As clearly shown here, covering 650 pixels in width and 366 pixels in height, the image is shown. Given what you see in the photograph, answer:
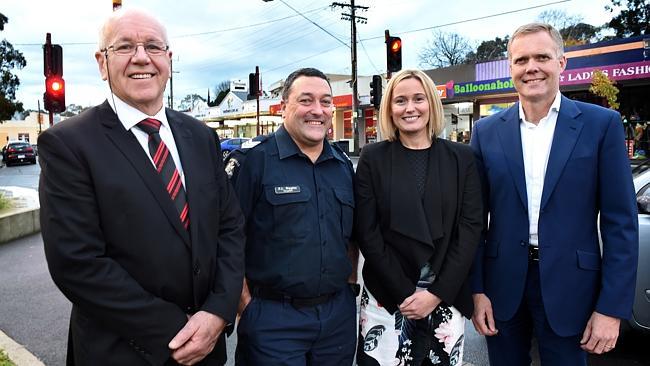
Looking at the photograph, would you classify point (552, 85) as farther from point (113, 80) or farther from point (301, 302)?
point (113, 80)

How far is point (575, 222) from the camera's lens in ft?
8.09

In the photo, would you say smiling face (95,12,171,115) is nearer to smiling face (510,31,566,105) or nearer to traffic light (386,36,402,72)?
smiling face (510,31,566,105)

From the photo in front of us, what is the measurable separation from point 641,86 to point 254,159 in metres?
22.1

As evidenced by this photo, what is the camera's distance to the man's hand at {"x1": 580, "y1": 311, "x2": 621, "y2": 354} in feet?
7.93

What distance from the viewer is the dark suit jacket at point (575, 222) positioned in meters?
2.40

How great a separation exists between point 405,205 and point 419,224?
122mm

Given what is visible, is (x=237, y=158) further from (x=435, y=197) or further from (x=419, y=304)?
(x=419, y=304)

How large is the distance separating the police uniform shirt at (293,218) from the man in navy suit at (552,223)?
812mm

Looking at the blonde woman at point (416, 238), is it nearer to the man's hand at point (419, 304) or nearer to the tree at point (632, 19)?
the man's hand at point (419, 304)

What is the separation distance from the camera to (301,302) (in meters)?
2.54

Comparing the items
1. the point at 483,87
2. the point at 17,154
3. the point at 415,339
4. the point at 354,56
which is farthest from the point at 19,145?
the point at 415,339

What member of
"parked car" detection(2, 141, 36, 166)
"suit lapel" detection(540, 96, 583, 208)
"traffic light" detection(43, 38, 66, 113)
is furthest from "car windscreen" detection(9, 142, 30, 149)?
"suit lapel" detection(540, 96, 583, 208)

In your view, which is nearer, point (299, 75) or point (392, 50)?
point (299, 75)

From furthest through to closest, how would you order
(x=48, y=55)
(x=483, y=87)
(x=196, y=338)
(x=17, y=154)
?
(x=17, y=154)
(x=483, y=87)
(x=48, y=55)
(x=196, y=338)
